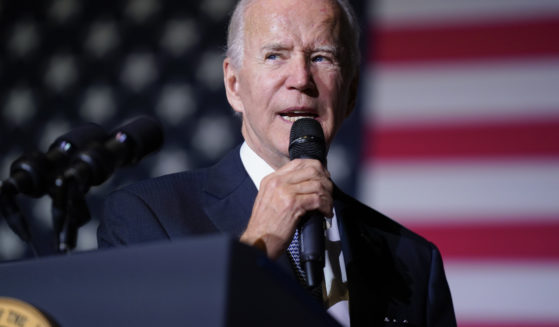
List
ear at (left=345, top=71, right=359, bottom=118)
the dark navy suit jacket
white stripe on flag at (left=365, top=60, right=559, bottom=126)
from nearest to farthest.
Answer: the dark navy suit jacket → ear at (left=345, top=71, right=359, bottom=118) → white stripe on flag at (left=365, top=60, right=559, bottom=126)

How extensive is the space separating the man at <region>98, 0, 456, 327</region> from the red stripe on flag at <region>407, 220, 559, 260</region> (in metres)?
1.21

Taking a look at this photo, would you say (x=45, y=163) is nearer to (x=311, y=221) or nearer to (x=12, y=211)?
(x=12, y=211)

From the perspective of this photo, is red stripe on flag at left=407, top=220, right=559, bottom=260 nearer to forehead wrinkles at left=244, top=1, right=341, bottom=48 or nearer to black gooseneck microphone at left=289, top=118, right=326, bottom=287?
forehead wrinkles at left=244, top=1, right=341, bottom=48

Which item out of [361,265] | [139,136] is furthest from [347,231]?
[139,136]

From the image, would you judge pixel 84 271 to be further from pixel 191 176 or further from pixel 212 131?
pixel 212 131

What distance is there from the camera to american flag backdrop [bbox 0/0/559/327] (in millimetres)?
2770

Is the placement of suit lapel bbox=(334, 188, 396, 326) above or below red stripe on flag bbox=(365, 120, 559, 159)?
below

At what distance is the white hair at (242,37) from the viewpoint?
158 centimetres

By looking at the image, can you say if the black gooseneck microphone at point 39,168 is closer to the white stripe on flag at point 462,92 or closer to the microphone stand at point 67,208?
the microphone stand at point 67,208

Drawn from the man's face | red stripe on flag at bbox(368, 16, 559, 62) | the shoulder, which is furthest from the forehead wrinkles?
red stripe on flag at bbox(368, 16, 559, 62)

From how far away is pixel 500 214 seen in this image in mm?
2764

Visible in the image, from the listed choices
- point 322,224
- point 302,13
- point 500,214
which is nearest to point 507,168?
point 500,214

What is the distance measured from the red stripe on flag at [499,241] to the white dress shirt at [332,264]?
4.50 ft

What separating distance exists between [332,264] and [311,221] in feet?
1.46
